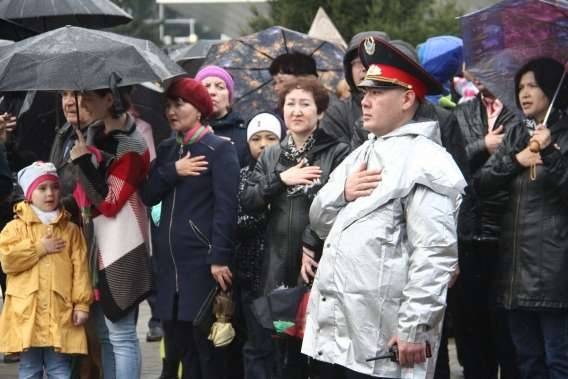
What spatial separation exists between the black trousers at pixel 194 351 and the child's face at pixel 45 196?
962mm

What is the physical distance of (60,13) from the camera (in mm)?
9172

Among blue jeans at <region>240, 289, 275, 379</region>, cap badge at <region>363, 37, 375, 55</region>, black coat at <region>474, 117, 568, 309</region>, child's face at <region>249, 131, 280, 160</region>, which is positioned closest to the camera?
cap badge at <region>363, 37, 375, 55</region>

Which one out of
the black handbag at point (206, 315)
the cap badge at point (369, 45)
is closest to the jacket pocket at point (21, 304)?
the black handbag at point (206, 315)

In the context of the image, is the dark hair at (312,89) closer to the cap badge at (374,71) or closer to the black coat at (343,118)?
the black coat at (343,118)

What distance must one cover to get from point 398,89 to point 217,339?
7.29 feet

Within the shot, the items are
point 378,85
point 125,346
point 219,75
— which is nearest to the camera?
point 378,85

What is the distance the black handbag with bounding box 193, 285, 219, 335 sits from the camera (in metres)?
7.56

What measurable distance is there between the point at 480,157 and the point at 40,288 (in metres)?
2.73

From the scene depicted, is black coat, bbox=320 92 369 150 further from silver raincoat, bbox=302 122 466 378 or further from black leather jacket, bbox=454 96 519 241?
silver raincoat, bbox=302 122 466 378

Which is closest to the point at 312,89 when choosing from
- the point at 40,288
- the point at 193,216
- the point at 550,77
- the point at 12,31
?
the point at 193,216

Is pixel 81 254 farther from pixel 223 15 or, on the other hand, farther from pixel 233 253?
pixel 223 15

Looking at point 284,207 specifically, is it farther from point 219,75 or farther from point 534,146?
point 219,75

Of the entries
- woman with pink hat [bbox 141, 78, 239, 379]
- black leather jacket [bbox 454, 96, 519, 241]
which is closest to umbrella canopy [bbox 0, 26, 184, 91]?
woman with pink hat [bbox 141, 78, 239, 379]

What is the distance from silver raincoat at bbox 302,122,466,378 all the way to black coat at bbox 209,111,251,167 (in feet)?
9.27
